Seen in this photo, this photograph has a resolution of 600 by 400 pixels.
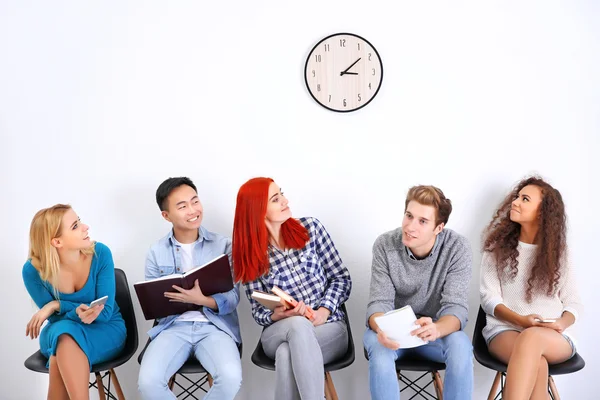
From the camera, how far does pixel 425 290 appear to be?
2721 millimetres

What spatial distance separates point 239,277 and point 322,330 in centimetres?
44

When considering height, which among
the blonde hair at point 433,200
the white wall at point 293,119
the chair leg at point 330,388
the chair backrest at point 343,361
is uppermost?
the white wall at point 293,119

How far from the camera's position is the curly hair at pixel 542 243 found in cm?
275

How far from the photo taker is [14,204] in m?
3.23

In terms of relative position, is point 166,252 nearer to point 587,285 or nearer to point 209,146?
point 209,146

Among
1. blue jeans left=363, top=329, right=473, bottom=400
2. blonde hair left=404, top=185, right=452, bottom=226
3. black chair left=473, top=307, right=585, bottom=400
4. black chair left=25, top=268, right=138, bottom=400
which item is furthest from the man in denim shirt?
black chair left=473, top=307, right=585, bottom=400

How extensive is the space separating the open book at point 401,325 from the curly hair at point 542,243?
0.65m

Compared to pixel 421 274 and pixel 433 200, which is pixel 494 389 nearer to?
pixel 421 274

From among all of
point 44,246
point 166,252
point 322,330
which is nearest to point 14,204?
point 44,246

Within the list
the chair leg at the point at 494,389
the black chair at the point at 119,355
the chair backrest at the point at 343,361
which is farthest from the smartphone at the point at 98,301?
the chair leg at the point at 494,389

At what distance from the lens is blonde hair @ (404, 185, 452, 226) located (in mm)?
2621

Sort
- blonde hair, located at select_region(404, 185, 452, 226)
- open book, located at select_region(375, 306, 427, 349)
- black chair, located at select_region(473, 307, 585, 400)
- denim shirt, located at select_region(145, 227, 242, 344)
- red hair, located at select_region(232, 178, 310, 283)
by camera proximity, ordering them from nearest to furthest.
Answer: open book, located at select_region(375, 306, 427, 349) → black chair, located at select_region(473, 307, 585, 400) → blonde hair, located at select_region(404, 185, 452, 226) → red hair, located at select_region(232, 178, 310, 283) → denim shirt, located at select_region(145, 227, 242, 344)

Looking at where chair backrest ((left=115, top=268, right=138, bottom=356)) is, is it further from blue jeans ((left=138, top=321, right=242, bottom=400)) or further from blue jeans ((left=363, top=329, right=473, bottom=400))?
blue jeans ((left=363, top=329, right=473, bottom=400))

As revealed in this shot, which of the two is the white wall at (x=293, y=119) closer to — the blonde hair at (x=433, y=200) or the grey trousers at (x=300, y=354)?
the blonde hair at (x=433, y=200)
